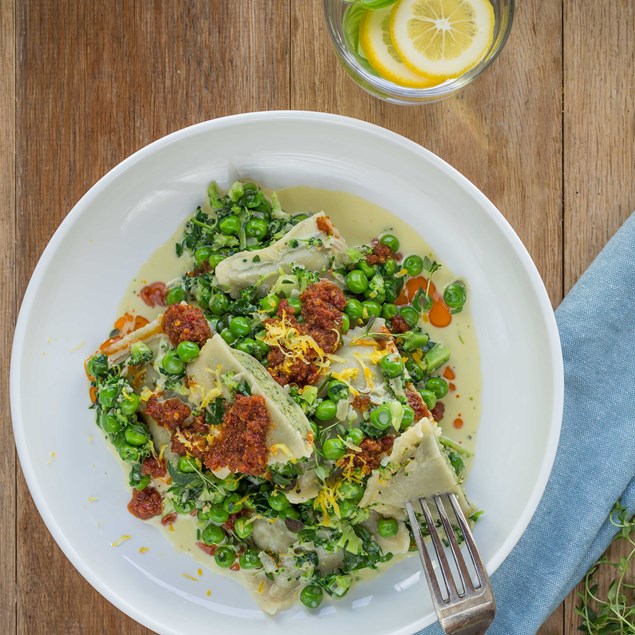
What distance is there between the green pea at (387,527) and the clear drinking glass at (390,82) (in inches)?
88.7

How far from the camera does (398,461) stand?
355 cm

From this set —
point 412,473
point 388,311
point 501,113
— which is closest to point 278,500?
point 412,473

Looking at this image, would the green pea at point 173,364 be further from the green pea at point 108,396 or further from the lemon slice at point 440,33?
the lemon slice at point 440,33

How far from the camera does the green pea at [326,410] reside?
11.6 ft

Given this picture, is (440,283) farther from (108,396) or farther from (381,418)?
(108,396)

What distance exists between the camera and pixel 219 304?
384cm

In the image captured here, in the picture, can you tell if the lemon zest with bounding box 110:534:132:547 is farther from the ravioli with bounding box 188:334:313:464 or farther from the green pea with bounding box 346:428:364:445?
the green pea with bounding box 346:428:364:445

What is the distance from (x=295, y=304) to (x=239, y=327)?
0.32 meters

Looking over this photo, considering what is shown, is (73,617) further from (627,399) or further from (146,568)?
(627,399)

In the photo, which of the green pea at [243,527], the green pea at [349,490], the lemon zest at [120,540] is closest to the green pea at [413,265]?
the green pea at [349,490]

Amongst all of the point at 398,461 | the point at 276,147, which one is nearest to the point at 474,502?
the point at 398,461

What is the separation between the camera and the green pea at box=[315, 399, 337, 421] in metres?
3.54

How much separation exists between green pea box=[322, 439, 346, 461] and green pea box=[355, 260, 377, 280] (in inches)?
36.2

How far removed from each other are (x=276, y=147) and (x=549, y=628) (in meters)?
3.19
